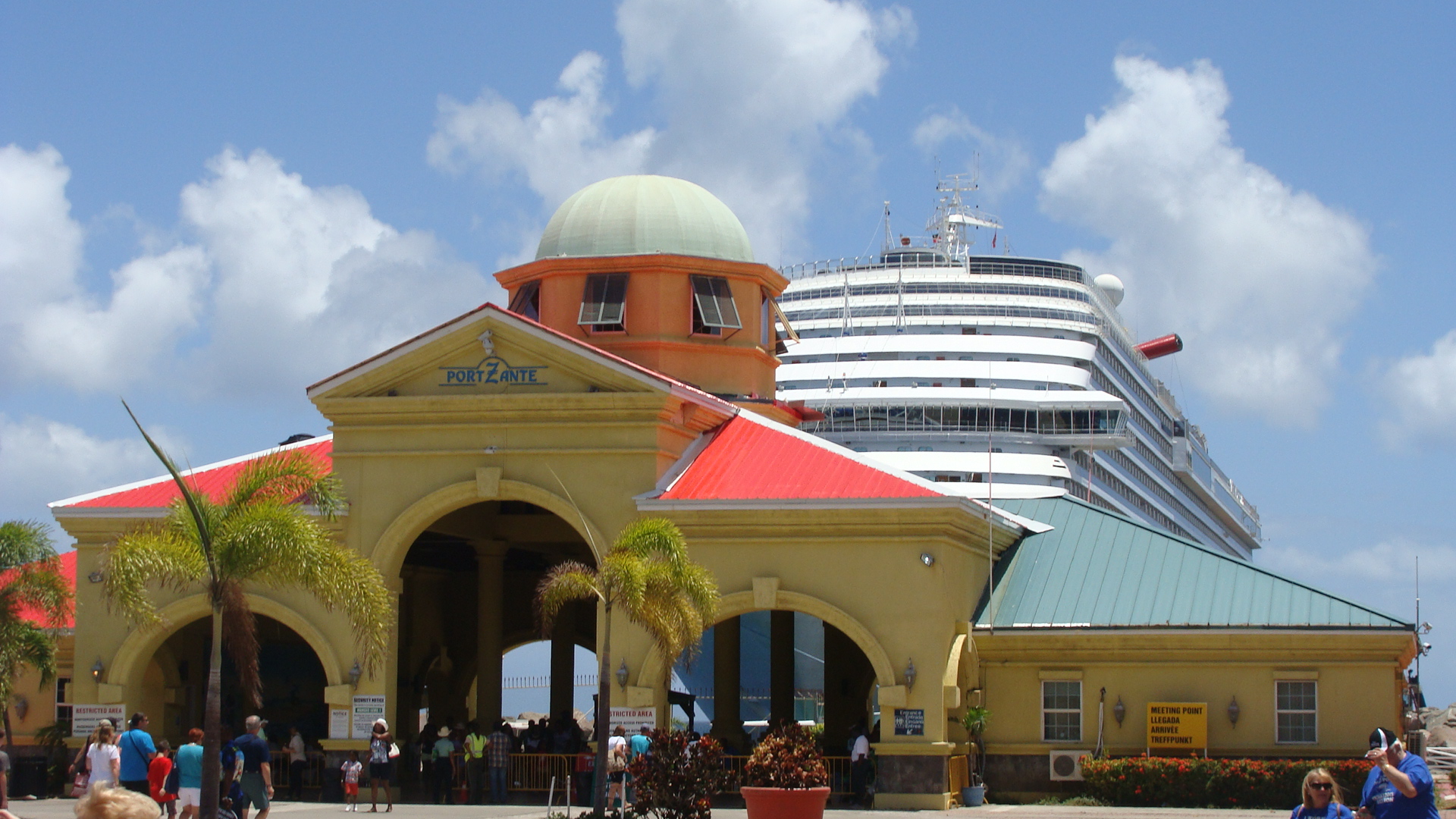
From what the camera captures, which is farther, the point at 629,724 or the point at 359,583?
the point at 629,724

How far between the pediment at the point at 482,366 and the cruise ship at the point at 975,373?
3196cm

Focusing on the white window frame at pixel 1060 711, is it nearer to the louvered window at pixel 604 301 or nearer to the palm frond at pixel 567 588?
the palm frond at pixel 567 588

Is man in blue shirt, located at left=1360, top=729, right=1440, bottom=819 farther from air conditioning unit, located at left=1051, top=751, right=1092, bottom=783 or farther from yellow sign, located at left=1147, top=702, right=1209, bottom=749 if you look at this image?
air conditioning unit, located at left=1051, top=751, right=1092, bottom=783

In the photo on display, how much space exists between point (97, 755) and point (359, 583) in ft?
13.5

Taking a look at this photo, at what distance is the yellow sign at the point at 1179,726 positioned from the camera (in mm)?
29547

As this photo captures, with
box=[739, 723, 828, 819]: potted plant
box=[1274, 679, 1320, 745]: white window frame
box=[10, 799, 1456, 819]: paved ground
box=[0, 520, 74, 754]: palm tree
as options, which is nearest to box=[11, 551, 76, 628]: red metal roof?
box=[0, 520, 74, 754]: palm tree

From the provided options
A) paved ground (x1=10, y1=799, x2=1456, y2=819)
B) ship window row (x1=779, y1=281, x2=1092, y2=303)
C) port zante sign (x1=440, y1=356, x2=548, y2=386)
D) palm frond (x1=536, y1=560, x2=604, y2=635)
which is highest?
ship window row (x1=779, y1=281, x2=1092, y2=303)

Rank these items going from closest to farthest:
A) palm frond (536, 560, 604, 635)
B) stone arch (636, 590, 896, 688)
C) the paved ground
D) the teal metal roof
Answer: palm frond (536, 560, 604, 635) → the paved ground → stone arch (636, 590, 896, 688) → the teal metal roof

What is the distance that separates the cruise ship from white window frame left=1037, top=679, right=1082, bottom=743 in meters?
30.2

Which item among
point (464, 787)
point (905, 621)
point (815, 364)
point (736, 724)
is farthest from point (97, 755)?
point (815, 364)

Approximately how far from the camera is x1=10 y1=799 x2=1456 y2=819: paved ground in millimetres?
26203

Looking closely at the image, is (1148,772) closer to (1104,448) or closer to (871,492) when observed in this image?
(871,492)

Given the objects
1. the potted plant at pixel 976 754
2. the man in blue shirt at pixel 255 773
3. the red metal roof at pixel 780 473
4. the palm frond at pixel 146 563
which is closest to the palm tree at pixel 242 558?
the palm frond at pixel 146 563

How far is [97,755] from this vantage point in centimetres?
2078
